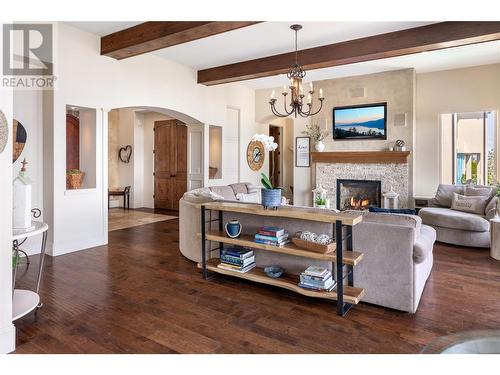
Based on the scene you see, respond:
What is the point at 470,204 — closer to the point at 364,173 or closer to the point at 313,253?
the point at 364,173

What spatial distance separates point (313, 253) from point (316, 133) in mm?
5198

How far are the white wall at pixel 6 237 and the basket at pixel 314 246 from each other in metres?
2.14

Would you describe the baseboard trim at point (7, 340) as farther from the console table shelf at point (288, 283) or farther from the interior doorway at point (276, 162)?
the interior doorway at point (276, 162)

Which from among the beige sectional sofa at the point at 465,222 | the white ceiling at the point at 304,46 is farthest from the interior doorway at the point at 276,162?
the beige sectional sofa at the point at 465,222

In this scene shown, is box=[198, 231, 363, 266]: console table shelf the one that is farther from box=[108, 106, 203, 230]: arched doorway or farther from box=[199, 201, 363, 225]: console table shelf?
box=[108, 106, 203, 230]: arched doorway

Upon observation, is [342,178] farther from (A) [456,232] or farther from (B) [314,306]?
(B) [314,306]

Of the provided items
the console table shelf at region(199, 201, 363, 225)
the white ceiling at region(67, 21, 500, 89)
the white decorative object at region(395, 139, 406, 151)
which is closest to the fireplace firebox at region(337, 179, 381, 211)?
the white decorative object at region(395, 139, 406, 151)

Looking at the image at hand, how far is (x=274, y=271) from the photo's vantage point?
→ 10.5 ft

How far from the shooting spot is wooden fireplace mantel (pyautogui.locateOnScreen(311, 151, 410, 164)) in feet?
21.6

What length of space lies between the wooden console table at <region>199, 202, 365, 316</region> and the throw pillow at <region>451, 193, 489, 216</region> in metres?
3.44

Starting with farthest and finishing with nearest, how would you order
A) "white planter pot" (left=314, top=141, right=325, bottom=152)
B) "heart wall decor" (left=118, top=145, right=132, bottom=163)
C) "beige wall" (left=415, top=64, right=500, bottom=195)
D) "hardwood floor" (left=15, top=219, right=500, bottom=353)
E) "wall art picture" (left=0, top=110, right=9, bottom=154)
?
"heart wall decor" (left=118, top=145, right=132, bottom=163) < "white planter pot" (left=314, top=141, right=325, bottom=152) < "beige wall" (left=415, top=64, right=500, bottom=195) < "hardwood floor" (left=15, top=219, right=500, bottom=353) < "wall art picture" (left=0, top=110, right=9, bottom=154)
